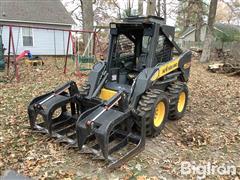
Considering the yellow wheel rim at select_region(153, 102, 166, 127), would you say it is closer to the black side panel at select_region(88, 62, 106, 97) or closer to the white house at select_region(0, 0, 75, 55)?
the black side panel at select_region(88, 62, 106, 97)

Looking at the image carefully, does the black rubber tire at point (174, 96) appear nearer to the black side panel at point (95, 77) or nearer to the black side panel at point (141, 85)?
the black side panel at point (141, 85)

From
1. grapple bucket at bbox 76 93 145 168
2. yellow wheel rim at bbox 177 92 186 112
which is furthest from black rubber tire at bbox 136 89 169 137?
yellow wheel rim at bbox 177 92 186 112

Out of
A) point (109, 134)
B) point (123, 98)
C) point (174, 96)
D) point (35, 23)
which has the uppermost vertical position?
point (35, 23)

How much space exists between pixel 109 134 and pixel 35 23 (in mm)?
15661

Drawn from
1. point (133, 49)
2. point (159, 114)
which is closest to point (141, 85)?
point (159, 114)

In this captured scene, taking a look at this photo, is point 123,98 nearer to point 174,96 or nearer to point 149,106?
point 149,106

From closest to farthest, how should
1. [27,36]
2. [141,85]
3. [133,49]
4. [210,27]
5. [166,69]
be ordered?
[141,85]
[166,69]
[133,49]
[210,27]
[27,36]

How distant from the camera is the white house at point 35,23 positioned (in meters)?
16.7

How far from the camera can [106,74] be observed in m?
5.13

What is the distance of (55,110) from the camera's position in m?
4.62

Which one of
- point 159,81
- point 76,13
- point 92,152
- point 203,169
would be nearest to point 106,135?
point 92,152

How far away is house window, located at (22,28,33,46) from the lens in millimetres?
17062

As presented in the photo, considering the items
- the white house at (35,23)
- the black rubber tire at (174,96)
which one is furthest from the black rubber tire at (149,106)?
the white house at (35,23)

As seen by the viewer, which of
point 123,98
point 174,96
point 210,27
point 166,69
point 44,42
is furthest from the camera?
point 44,42
